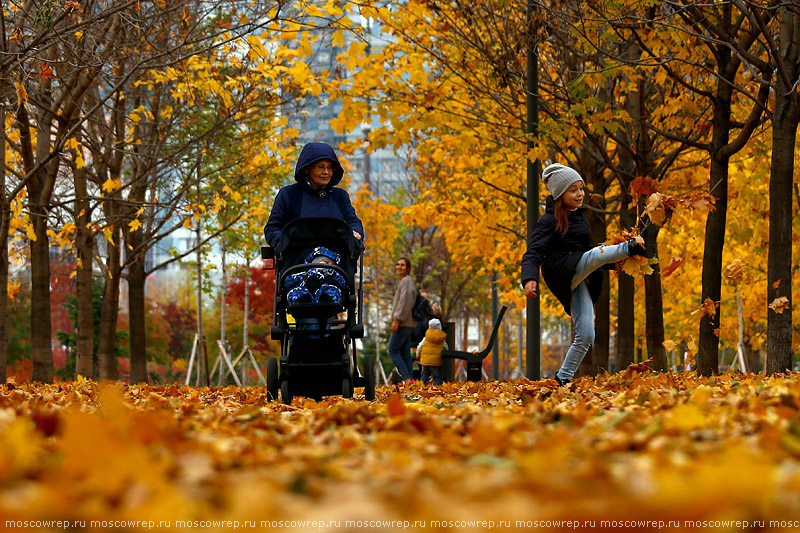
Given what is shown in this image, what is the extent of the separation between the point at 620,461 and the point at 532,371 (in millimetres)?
9020

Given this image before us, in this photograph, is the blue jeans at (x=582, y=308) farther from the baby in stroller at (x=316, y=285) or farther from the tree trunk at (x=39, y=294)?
the tree trunk at (x=39, y=294)

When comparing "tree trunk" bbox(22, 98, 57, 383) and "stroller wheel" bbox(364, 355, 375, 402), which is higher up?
"tree trunk" bbox(22, 98, 57, 383)

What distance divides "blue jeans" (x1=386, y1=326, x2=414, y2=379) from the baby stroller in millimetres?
6850

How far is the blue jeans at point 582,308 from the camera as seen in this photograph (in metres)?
7.19

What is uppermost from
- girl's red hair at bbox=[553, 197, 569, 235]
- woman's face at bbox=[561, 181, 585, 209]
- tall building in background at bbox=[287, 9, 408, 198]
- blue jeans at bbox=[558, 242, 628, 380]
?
tall building in background at bbox=[287, 9, 408, 198]

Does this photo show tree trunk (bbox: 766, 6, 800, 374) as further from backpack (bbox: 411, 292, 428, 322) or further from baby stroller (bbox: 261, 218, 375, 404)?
backpack (bbox: 411, 292, 428, 322)

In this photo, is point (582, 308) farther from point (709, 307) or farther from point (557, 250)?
point (709, 307)

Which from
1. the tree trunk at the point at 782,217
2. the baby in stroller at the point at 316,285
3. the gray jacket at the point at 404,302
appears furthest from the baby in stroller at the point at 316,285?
the gray jacket at the point at 404,302

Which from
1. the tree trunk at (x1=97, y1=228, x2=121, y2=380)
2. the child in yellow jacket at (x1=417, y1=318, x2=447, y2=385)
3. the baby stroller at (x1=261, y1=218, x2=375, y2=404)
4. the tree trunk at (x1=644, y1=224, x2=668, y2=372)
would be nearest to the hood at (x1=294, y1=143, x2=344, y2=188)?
the baby stroller at (x1=261, y1=218, x2=375, y2=404)

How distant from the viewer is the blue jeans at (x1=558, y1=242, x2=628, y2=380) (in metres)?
7.19

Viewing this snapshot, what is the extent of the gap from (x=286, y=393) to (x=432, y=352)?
744cm

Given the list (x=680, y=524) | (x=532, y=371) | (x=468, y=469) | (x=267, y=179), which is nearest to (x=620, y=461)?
(x=468, y=469)

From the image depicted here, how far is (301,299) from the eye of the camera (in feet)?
21.9

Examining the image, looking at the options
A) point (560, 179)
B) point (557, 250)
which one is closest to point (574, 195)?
point (560, 179)
